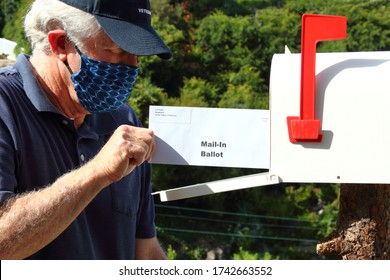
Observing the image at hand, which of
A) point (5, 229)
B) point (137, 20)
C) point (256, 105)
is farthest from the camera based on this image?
point (256, 105)

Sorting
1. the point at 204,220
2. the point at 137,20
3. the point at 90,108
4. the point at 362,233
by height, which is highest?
the point at 137,20

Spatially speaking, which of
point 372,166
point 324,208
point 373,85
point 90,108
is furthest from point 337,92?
point 324,208

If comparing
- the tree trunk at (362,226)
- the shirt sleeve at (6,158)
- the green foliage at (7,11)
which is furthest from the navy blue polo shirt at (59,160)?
the green foliage at (7,11)

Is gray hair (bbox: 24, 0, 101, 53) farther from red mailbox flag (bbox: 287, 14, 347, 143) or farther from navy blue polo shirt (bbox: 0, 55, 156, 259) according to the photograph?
red mailbox flag (bbox: 287, 14, 347, 143)

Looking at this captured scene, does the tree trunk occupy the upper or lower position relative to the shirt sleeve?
lower

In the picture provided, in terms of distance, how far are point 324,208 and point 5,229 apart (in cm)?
857

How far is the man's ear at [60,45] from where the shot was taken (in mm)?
1741

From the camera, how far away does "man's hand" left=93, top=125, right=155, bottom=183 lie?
1555 mm

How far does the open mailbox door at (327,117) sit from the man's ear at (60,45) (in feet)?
1.20

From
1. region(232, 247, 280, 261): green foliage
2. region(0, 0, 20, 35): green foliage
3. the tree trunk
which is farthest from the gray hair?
region(0, 0, 20, 35): green foliage

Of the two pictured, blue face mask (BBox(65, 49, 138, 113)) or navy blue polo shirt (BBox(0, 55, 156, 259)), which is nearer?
navy blue polo shirt (BBox(0, 55, 156, 259))

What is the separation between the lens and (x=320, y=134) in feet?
5.98

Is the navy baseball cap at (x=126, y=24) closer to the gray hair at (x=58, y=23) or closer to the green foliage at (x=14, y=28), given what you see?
the gray hair at (x=58, y=23)

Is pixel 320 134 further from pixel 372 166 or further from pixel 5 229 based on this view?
pixel 5 229
